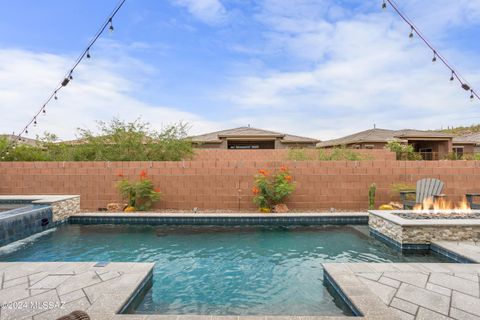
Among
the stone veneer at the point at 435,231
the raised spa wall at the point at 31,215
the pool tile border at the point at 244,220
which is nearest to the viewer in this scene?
the stone veneer at the point at 435,231

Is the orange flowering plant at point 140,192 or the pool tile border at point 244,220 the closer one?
the pool tile border at point 244,220

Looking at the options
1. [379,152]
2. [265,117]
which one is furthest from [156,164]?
[265,117]

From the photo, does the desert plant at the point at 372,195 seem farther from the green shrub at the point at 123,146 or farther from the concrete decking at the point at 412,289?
the green shrub at the point at 123,146

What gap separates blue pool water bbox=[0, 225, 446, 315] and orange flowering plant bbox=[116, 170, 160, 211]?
1235mm

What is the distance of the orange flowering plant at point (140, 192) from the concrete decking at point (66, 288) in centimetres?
439

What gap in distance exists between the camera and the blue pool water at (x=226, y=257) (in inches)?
138

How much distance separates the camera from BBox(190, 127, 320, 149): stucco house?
59.8 feet

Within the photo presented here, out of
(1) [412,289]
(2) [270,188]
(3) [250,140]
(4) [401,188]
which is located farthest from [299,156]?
(1) [412,289]

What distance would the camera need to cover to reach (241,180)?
8.78 m

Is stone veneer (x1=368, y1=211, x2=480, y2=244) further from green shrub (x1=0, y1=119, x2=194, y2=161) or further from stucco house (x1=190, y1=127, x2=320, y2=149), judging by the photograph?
stucco house (x1=190, y1=127, x2=320, y2=149)

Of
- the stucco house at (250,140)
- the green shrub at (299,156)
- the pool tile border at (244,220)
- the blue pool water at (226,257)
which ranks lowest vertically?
the blue pool water at (226,257)

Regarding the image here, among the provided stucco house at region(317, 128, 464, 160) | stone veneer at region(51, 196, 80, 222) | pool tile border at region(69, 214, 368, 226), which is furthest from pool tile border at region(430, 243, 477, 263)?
stucco house at region(317, 128, 464, 160)

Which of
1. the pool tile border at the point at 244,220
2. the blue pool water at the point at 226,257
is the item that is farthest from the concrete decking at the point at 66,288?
the pool tile border at the point at 244,220

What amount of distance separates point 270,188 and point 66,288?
5850 mm
